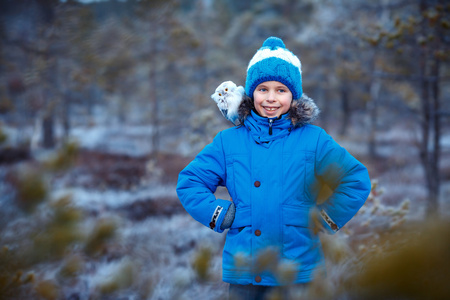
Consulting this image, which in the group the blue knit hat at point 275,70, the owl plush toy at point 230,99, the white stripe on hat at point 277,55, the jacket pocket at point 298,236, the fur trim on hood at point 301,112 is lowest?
the jacket pocket at point 298,236

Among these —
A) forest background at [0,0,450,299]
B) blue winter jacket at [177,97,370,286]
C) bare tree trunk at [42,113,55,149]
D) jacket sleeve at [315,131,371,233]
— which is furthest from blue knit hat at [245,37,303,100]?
bare tree trunk at [42,113,55,149]

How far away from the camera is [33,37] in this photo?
34.2 feet

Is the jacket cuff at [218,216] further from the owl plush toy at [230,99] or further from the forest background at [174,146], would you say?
the owl plush toy at [230,99]

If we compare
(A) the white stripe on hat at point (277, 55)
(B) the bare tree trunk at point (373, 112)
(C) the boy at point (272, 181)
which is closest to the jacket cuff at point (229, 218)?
(C) the boy at point (272, 181)

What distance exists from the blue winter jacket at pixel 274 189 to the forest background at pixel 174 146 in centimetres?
17

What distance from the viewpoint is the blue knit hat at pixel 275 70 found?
2.12 meters

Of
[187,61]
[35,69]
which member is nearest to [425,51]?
[35,69]

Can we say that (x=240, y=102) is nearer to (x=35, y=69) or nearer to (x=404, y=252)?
(x=404, y=252)

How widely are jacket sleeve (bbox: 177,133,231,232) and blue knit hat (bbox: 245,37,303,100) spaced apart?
40cm

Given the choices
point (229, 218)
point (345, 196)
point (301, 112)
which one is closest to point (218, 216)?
point (229, 218)

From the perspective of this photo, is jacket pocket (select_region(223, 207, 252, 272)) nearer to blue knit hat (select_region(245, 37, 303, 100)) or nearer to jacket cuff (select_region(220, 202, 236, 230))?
jacket cuff (select_region(220, 202, 236, 230))

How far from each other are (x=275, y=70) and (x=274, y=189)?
674 mm

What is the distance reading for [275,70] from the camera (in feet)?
6.97

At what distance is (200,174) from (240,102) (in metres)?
0.50
